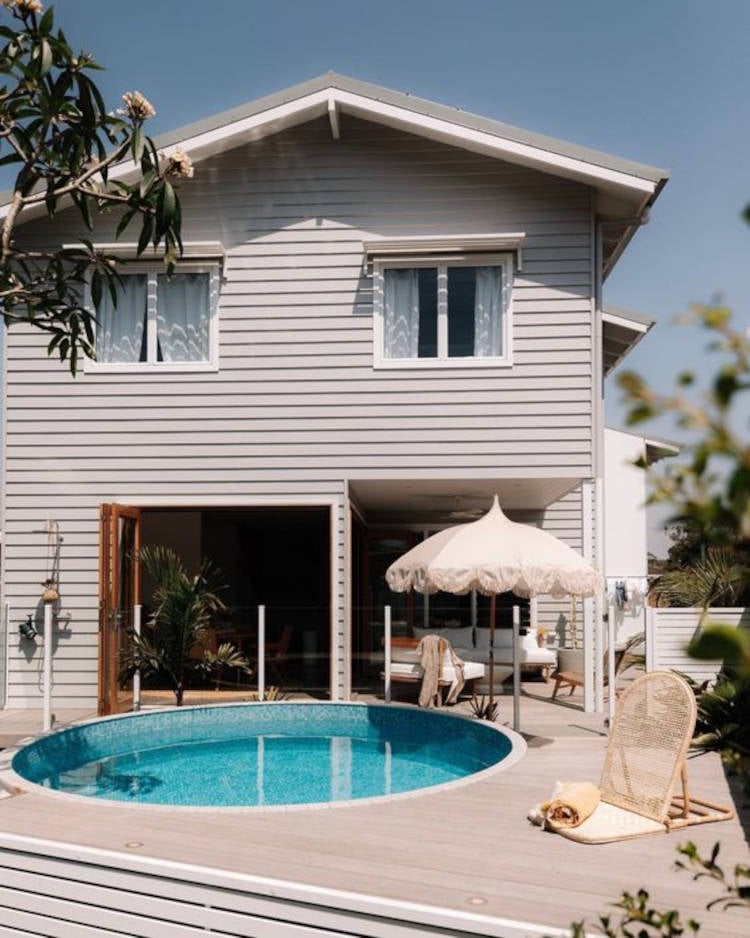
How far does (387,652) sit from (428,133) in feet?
20.0

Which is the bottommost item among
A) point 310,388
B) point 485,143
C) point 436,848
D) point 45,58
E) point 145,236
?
point 436,848

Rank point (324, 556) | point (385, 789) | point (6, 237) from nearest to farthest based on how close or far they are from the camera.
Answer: point (6, 237) → point (385, 789) → point (324, 556)

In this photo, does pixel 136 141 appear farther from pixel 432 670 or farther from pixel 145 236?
pixel 432 670

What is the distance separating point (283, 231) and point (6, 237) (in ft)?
16.1

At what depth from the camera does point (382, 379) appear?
11.1 metres

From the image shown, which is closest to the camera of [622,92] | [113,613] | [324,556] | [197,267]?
[113,613]

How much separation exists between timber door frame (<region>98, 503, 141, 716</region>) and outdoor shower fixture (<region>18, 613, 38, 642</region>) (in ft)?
3.24

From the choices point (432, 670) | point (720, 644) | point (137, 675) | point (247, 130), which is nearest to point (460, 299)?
point (247, 130)

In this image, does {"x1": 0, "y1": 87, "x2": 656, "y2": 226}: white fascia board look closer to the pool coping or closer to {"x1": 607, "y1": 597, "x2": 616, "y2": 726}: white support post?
{"x1": 607, "y1": 597, "x2": 616, "y2": 726}: white support post

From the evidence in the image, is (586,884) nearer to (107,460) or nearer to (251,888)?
(251,888)

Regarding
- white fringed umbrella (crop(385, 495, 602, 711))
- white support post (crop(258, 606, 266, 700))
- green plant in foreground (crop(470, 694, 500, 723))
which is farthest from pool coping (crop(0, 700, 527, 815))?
white support post (crop(258, 606, 266, 700))

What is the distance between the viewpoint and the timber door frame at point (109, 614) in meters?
10.5

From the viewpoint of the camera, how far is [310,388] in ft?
36.7

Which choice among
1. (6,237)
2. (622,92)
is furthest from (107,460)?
(622,92)
